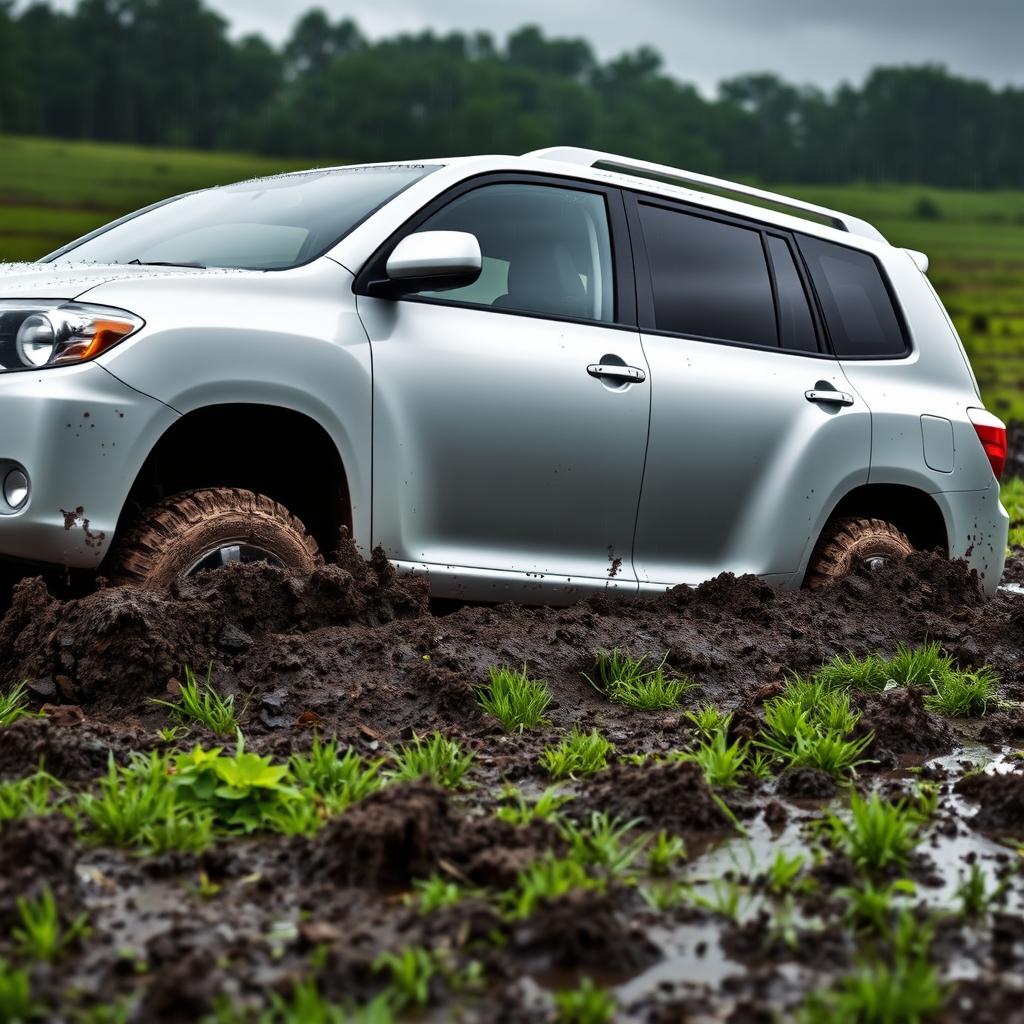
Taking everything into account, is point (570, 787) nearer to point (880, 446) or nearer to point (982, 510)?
point (880, 446)

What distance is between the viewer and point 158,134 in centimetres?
10988

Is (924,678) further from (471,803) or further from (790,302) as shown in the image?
(471,803)

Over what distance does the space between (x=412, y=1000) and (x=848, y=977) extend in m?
0.76

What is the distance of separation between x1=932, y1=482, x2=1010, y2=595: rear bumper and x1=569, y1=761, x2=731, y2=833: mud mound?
3.39 meters

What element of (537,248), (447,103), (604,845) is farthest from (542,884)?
(447,103)

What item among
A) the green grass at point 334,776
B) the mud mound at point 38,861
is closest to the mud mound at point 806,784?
the green grass at point 334,776

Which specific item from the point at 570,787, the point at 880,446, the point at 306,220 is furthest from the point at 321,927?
the point at 880,446

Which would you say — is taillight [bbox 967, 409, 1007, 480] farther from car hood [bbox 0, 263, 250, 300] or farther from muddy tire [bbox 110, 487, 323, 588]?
car hood [bbox 0, 263, 250, 300]

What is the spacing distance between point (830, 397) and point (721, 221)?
2.93ft

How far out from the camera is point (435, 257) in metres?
4.82

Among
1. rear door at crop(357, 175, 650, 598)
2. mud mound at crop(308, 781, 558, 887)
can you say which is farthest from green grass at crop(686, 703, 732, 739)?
mud mound at crop(308, 781, 558, 887)

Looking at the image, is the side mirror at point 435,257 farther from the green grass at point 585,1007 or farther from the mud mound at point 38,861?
the green grass at point 585,1007

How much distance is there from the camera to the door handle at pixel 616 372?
5.43 meters

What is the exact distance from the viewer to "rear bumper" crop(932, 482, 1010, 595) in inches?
Result: 261
